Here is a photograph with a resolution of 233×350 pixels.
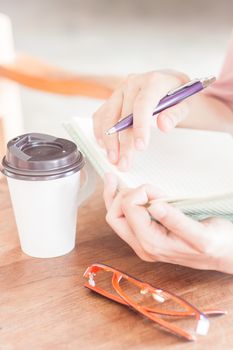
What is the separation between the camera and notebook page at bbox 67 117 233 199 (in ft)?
2.36

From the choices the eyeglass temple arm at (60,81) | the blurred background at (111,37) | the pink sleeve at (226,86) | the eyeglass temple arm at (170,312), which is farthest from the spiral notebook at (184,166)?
the blurred background at (111,37)

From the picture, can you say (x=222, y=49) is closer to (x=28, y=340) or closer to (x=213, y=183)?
(x=213, y=183)

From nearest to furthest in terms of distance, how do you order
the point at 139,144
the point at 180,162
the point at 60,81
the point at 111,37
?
the point at 139,144, the point at 180,162, the point at 60,81, the point at 111,37

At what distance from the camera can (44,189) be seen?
66cm

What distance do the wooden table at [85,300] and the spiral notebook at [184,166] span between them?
0.08m

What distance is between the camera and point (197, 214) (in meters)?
0.64

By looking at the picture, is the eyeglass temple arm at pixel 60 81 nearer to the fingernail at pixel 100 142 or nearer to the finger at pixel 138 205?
the fingernail at pixel 100 142

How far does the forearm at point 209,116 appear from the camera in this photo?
1068 millimetres

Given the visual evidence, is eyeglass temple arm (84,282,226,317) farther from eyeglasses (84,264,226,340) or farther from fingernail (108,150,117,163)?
fingernail (108,150,117,163)

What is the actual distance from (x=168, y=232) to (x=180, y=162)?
0.20 metres

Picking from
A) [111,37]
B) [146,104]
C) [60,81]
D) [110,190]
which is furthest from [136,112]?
[111,37]

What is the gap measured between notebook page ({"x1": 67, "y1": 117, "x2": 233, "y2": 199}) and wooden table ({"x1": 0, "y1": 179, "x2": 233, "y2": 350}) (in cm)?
9

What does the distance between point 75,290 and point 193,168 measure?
0.24 m

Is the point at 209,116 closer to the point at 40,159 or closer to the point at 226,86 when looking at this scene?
the point at 226,86
